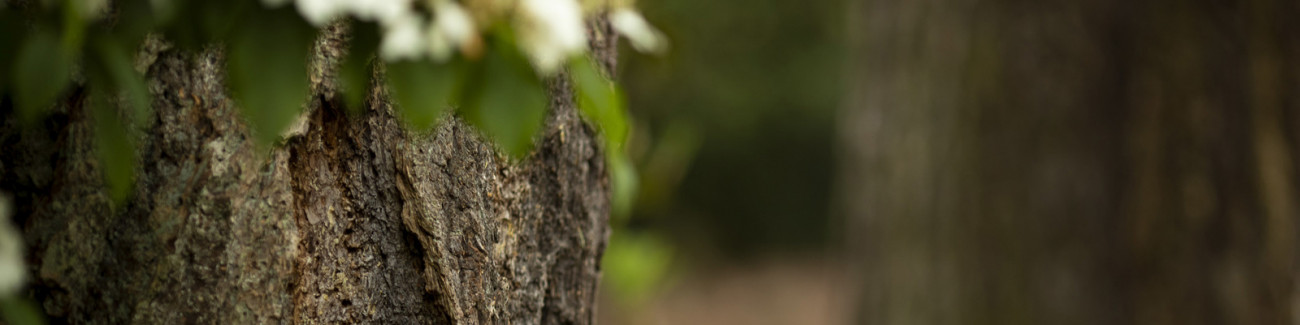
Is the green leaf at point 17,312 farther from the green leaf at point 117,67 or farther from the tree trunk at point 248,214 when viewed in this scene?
the green leaf at point 117,67

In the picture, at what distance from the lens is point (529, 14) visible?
0.84 metres

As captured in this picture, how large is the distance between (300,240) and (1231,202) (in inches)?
112

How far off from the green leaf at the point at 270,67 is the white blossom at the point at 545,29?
6.8 inches

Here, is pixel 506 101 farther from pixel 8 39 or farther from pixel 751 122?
pixel 751 122

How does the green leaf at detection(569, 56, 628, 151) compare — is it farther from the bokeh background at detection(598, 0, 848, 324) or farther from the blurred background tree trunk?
the bokeh background at detection(598, 0, 848, 324)

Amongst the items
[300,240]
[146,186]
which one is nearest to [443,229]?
[300,240]

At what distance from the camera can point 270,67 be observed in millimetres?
779

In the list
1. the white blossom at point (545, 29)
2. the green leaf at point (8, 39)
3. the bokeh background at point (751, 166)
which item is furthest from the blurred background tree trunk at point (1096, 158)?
the bokeh background at point (751, 166)

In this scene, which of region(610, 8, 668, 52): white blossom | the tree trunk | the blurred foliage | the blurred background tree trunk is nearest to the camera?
the tree trunk

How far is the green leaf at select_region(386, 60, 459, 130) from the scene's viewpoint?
80 centimetres

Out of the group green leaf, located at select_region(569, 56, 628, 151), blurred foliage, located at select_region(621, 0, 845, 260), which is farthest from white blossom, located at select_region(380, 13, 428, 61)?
blurred foliage, located at select_region(621, 0, 845, 260)

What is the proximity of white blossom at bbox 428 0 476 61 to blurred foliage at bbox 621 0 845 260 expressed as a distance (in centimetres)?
632

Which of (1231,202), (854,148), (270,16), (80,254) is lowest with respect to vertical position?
(80,254)

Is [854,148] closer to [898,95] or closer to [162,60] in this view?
[898,95]
